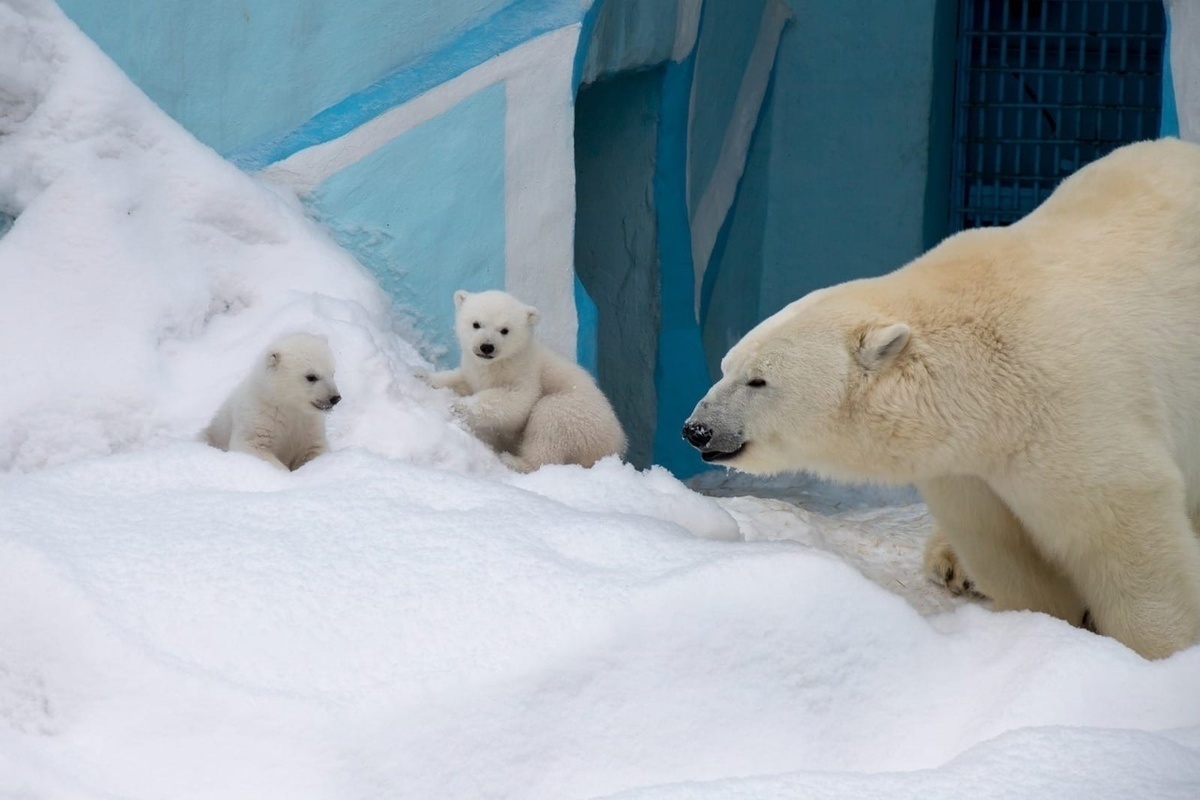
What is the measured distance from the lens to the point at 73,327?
12.1 ft

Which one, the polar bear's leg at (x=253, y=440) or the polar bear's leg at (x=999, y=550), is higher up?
the polar bear's leg at (x=253, y=440)

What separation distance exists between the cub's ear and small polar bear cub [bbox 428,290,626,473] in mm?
1283

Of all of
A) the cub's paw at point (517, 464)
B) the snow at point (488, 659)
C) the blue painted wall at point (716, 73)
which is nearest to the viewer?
the snow at point (488, 659)

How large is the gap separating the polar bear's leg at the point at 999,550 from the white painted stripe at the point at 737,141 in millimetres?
3559

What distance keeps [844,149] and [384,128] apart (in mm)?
3734

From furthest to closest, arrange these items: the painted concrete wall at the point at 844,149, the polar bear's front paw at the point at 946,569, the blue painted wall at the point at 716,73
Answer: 1. the painted concrete wall at the point at 844,149
2. the blue painted wall at the point at 716,73
3. the polar bear's front paw at the point at 946,569

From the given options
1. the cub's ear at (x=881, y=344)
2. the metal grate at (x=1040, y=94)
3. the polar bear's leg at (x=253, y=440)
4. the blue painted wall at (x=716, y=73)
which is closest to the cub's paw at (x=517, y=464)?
the polar bear's leg at (x=253, y=440)

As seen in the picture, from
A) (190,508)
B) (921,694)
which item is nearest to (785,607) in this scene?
(921,694)

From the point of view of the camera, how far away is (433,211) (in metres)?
4.46

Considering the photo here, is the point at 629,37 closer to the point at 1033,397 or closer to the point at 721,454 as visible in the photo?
the point at 721,454

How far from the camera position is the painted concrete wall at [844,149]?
7.36 m

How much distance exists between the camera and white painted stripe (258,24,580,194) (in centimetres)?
439

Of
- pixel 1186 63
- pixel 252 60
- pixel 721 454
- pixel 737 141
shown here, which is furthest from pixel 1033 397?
pixel 737 141

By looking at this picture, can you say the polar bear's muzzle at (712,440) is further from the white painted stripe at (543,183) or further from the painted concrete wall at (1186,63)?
the painted concrete wall at (1186,63)
